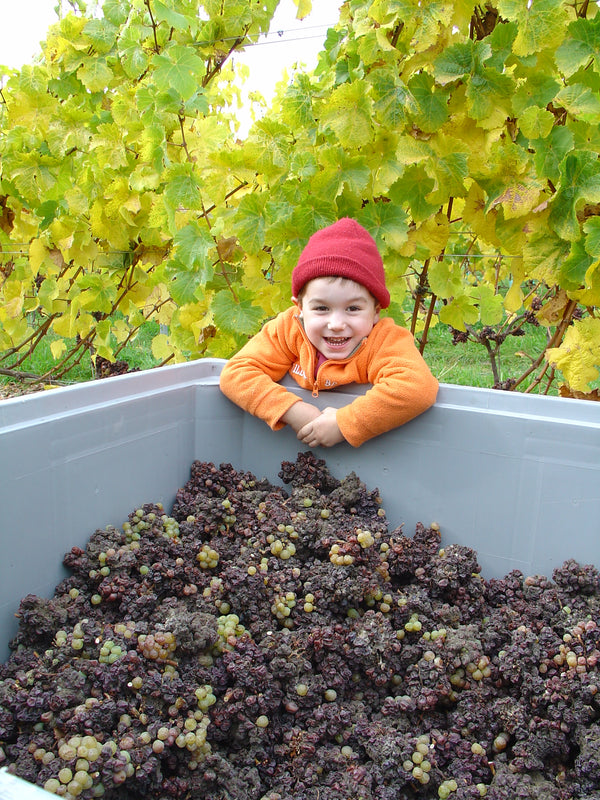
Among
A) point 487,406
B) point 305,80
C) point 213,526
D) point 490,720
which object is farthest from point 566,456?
point 305,80

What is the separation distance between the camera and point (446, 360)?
412 centimetres

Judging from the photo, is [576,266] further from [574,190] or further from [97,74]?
[97,74]

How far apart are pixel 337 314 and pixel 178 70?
72cm

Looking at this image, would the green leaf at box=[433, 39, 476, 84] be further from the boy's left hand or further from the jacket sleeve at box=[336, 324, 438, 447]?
the boy's left hand

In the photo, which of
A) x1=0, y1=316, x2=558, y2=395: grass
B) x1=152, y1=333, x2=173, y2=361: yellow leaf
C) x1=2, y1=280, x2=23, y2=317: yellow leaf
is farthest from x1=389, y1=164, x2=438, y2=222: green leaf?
x1=0, y1=316, x2=558, y2=395: grass

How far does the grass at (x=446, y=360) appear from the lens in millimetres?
3570

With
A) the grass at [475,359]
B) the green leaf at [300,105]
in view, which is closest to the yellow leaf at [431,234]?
the green leaf at [300,105]

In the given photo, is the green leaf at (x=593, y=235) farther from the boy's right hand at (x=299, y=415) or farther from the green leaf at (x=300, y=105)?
the green leaf at (x=300, y=105)

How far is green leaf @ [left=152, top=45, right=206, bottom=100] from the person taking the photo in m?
1.58

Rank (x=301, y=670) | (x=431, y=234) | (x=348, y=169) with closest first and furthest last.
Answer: (x=301, y=670) < (x=348, y=169) < (x=431, y=234)

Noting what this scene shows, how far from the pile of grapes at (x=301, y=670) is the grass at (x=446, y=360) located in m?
2.08

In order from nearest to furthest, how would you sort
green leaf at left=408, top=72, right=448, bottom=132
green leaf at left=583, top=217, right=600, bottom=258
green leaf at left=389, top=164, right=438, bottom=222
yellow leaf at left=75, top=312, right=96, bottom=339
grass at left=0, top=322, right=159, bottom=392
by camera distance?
green leaf at left=583, top=217, right=600, bottom=258
green leaf at left=408, top=72, right=448, bottom=132
green leaf at left=389, top=164, right=438, bottom=222
yellow leaf at left=75, top=312, right=96, bottom=339
grass at left=0, top=322, right=159, bottom=392

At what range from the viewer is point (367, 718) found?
3.35 feet

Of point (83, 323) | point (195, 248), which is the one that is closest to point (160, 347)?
point (83, 323)
